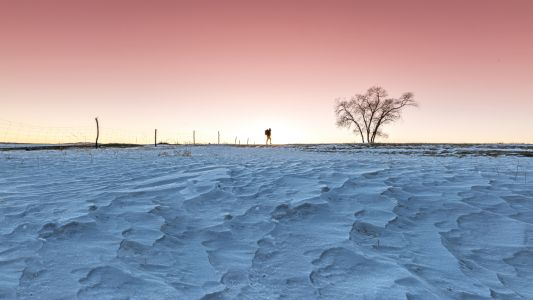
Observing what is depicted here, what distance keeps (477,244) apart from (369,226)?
1.27 m

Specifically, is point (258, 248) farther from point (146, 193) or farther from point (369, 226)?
point (146, 193)

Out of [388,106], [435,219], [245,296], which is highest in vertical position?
[388,106]

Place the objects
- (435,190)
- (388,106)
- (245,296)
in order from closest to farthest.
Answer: (245,296) → (435,190) → (388,106)

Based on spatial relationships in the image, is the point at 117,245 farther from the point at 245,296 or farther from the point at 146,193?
the point at 146,193

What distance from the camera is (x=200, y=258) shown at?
14.3 feet

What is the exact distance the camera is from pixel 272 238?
4.86 m

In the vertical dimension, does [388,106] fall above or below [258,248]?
above

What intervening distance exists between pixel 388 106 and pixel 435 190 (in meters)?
58.9

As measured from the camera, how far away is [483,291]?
365 cm

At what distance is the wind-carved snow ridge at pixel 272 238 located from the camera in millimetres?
3707

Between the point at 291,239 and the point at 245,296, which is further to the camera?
the point at 291,239

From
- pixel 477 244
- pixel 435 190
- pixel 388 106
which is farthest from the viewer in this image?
pixel 388 106

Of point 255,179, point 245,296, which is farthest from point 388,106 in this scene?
point 245,296

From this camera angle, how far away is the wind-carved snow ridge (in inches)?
146
